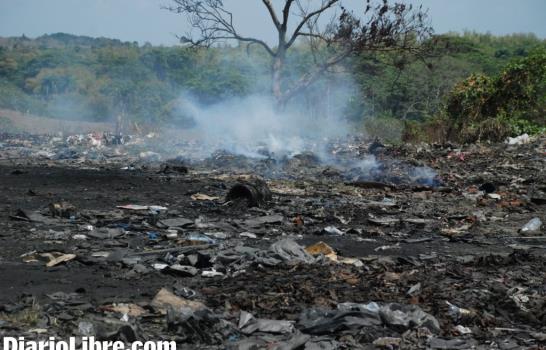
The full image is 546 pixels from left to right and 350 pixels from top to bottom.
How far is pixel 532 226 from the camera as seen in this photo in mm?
6426

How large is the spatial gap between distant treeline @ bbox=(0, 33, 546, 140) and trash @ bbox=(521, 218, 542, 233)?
14932mm

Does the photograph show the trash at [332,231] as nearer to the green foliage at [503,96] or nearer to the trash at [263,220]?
the trash at [263,220]

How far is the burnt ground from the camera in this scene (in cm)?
334

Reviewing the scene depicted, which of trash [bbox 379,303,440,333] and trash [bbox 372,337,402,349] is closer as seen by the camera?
trash [bbox 372,337,402,349]

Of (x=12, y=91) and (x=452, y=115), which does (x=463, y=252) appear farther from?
(x=12, y=91)

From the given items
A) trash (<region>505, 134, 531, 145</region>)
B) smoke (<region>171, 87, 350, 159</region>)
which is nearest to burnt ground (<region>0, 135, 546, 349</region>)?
trash (<region>505, 134, 531, 145</region>)

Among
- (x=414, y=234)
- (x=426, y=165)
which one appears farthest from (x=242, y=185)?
(x=426, y=165)

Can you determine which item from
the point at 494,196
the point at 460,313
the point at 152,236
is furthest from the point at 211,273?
the point at 494,196

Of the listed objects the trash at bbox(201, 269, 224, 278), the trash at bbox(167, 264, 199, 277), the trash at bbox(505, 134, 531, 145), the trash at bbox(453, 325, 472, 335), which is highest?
the trash at bbox(505, 134, 531, 145)

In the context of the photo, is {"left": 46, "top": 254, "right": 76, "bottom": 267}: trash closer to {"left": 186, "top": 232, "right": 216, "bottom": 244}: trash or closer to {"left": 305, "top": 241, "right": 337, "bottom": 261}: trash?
{"left": 186, "top": 232, "right": 216, "bottom": 244}: trash

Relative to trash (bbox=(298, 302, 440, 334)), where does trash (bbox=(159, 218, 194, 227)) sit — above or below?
below

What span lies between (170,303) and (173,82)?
25837 millimetres

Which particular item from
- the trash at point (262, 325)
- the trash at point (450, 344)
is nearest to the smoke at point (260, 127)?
the trash at point (262, 325)

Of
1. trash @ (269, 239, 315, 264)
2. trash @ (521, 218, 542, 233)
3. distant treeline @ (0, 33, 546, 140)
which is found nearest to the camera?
trash @ (269, 239, 315, 264)
